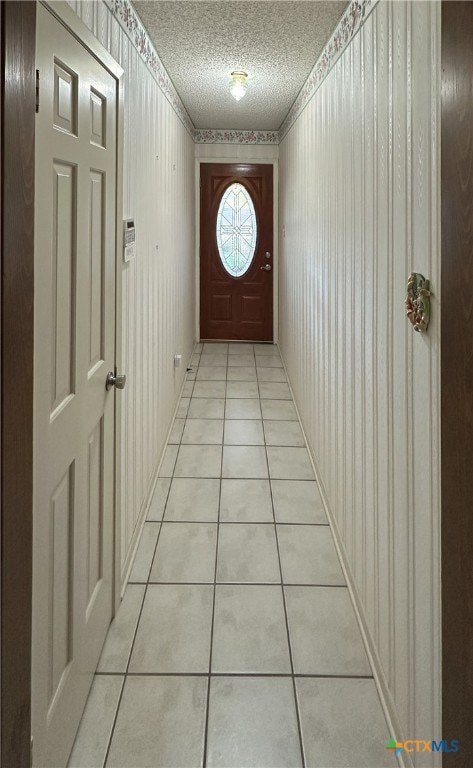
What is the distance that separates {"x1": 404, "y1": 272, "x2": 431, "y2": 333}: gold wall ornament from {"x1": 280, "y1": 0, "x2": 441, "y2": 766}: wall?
1.2 inches

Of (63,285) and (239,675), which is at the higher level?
(63,285)

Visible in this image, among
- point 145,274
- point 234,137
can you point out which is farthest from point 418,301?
point 234,137

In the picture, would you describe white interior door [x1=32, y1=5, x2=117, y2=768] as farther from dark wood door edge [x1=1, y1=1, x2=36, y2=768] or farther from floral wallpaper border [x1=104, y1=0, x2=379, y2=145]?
floral wallpaper border [x1=104, y1=0, x2=379, y2=145]

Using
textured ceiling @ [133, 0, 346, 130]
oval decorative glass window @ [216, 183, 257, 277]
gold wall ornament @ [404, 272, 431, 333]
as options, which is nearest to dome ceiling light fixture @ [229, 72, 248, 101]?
textured ceiling @ [133, 0, 346, 130]

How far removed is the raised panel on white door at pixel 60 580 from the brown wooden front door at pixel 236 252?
227 inches

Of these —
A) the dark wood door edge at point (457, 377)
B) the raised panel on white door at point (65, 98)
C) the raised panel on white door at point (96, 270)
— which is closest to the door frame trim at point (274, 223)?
the raised panel on white door at point (96, 270)

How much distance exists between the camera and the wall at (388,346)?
1.34 m

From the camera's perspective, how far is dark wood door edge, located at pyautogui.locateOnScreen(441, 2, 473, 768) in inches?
40.8

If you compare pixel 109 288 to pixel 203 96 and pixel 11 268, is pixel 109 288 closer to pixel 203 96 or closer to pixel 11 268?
pixel 11 268

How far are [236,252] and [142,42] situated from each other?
4.20m

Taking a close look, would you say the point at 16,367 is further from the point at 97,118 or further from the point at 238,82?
the point at 238,82

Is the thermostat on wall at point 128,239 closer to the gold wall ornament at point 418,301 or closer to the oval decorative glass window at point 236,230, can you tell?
the gold wall ornament at point 418,301

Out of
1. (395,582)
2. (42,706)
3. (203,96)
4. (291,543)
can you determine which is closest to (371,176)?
(395,582)

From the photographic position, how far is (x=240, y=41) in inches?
126
